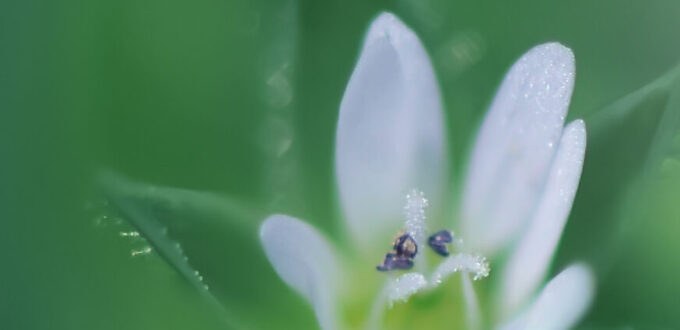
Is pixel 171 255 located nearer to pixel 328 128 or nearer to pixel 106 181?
pixel 106 181

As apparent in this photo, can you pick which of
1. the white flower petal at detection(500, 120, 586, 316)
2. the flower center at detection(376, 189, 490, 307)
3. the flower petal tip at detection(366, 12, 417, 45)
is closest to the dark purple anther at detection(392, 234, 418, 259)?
the flower center at detection(376, 189, 490, 307)

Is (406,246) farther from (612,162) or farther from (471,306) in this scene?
(612,162)

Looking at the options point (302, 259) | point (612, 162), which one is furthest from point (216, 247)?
point (612, 162)

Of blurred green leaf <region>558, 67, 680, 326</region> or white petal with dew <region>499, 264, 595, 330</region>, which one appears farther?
blurred green leaf <region>558, 67, 680, 326</region>

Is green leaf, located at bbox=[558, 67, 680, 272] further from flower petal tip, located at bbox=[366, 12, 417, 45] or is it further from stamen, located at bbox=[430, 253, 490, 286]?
flower petal tip, located at bbox=[366, 12, 417, 45]

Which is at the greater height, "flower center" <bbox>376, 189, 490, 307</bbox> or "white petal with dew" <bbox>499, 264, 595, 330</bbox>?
"flower center" <bbox>376, 189, 490, 307</bbox>

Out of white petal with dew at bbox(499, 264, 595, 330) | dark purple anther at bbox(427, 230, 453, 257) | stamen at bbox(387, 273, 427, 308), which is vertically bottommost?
white petal with dew at bbox(499, 264, 595, 330)

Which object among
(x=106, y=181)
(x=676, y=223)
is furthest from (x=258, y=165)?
(x=676, y=223)
